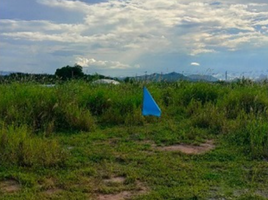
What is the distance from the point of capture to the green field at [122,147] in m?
4.23

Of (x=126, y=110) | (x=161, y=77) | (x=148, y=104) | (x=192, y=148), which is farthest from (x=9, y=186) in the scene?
(x=161, y=77)

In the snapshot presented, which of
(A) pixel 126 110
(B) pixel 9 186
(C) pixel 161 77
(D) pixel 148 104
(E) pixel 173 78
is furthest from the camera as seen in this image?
(E) pixel 173 78

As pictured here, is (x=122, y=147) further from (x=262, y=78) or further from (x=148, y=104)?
(x=262, y=78)

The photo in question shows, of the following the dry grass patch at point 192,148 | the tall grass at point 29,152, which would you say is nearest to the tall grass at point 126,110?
the dry grass patch at point 192,148

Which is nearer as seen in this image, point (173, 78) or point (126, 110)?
point (126, 110)

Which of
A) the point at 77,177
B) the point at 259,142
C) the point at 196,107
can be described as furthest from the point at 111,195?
the point at 196,107

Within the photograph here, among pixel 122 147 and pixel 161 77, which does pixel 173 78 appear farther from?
pixel 122 147

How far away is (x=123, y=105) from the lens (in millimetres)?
8711

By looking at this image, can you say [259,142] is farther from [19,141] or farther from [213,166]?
[19,141]

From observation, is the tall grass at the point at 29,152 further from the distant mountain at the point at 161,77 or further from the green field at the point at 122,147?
the distant mountain at the point at 161,77

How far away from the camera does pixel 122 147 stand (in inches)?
236

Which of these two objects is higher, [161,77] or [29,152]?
[161,77]

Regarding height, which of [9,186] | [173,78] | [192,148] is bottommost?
[9,186]

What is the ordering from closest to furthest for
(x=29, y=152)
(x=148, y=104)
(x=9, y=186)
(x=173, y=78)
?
(x=9, y=186) < (x=29, y=152) < (x=148, y=104) < (x=173, y=78)
